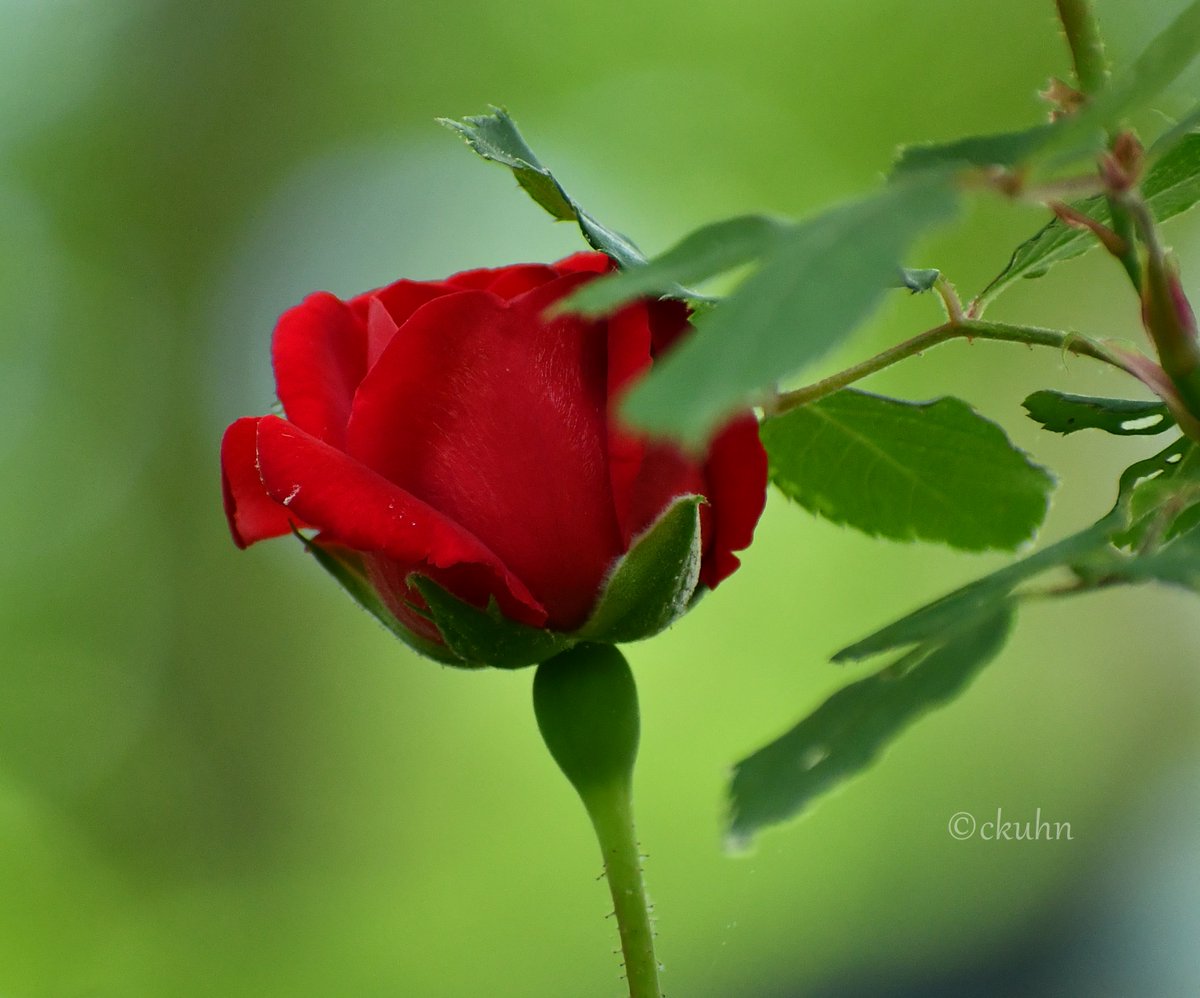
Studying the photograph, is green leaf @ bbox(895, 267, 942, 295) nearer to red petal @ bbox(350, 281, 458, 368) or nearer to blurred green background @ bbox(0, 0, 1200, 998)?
red petal @ bbox(350, 281, 458, 368)

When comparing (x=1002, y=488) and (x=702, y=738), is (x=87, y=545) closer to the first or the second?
(x=702, y=738)

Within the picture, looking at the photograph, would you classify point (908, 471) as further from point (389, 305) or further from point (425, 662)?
point (425, 662)

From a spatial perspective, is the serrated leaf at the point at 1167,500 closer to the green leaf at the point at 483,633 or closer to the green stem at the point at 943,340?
the green stem at the point at 943,340

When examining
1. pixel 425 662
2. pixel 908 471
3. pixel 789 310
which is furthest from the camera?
pixel 425 662

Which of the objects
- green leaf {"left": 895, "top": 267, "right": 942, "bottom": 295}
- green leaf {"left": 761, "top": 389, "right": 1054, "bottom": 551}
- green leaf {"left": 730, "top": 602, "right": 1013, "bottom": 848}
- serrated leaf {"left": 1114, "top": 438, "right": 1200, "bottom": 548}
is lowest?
green leaf {"left": 730, "top": 602, "right": 1013, "bottom": 848}

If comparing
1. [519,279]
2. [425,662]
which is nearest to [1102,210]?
[519,279]

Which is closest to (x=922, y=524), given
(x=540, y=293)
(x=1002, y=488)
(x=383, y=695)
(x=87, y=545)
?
(x=1002, y=488)

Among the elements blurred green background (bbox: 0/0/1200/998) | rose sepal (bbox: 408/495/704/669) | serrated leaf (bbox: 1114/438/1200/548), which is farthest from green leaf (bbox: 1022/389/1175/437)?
blurred green background (bbox: 0/0/1200/998)
